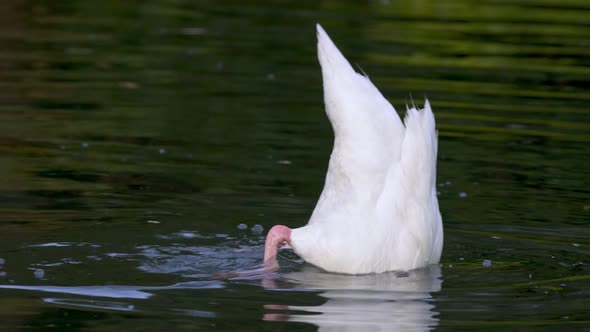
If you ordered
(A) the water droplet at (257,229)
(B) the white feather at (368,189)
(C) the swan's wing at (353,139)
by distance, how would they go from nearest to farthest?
(B) the white feather at (368,189)
(C) the swan's wing at (353,139)
(A) the water droplet at (257,229)

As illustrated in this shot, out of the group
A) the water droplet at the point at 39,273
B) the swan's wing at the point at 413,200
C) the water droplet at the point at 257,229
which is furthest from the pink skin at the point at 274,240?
the water droplet at the point at 39,273

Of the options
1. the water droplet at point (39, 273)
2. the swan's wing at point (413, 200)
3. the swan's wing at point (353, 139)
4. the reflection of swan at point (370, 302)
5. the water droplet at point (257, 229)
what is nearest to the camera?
the reflection of swan at point (370, 302)

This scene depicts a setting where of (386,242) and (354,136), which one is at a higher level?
(354,136)

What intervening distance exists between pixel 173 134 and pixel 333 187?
409 cm

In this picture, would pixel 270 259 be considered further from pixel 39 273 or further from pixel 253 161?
pixel 253 161

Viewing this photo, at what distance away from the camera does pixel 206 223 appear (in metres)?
8.67

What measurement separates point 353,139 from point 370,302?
1053mm

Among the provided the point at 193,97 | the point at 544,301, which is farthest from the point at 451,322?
the point at 193,97

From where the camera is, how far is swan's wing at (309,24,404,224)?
7.47 metres

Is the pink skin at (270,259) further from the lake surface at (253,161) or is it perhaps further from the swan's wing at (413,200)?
the swan's wing at (413,200)

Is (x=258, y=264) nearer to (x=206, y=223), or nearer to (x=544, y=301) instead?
(x=206, y=223)

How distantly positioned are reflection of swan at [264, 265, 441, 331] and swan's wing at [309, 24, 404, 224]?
393 mm

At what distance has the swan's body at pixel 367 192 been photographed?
7.37m

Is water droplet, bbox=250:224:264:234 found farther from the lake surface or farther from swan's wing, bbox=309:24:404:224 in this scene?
swan's wing, bbox=309:24:404:224
